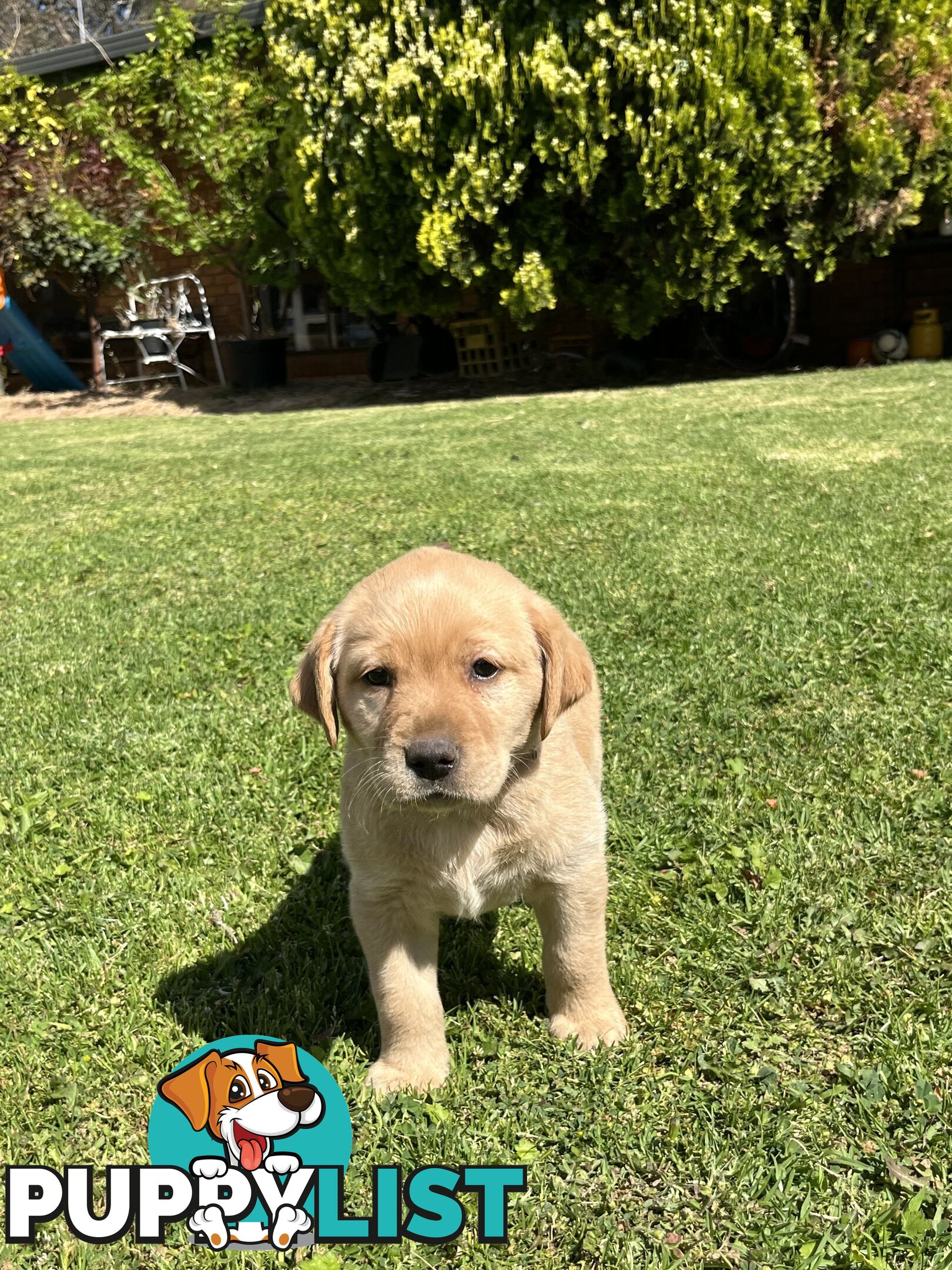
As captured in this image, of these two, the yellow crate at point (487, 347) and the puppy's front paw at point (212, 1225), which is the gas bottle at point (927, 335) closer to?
the yellow crate at point (487, 347)

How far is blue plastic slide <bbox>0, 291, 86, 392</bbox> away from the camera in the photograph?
19641 mm

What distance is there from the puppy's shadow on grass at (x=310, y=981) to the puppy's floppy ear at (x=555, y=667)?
2.84ft

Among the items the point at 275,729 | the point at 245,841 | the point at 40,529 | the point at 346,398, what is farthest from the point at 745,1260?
the point at 346,398

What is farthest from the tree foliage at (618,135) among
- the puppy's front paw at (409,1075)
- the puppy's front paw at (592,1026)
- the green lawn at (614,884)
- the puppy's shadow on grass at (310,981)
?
the puppy's front paw at (409,1075)

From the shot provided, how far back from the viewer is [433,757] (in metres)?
2.03

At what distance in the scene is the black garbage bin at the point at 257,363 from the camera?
1808 centimetres

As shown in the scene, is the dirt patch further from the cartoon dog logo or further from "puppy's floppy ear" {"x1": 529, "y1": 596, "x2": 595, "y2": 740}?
the cartoon dog logo

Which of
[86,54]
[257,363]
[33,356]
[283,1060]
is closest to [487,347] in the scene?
[257,363]

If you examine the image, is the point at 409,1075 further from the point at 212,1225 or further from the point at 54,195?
the point at 54,195

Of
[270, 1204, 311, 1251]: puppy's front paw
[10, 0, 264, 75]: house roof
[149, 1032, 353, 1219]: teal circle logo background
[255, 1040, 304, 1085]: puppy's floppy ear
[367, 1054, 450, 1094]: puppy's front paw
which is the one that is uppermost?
[10, 0, 264, 75]: house roof

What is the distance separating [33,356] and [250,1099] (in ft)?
70.3

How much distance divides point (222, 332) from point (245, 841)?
19.3 metres

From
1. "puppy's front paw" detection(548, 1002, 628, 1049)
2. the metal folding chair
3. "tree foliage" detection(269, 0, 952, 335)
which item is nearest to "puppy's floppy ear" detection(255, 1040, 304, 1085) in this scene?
"puppy's front paw" detection(548, 1002, 628, 1049)

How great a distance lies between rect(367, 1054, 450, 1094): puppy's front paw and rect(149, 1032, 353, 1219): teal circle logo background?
33cm
